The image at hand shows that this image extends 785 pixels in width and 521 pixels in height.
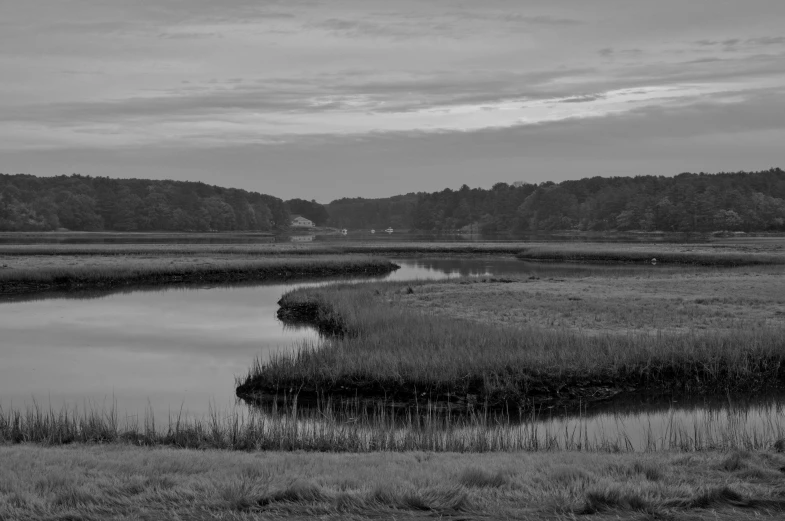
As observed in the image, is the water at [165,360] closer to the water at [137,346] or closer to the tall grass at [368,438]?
the water at [137,346]

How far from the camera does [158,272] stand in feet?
160

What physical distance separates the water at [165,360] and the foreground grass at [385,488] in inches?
133

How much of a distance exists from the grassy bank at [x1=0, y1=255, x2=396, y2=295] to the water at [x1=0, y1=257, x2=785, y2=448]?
448 cm

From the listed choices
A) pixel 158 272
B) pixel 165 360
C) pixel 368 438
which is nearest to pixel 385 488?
pixel 368 438

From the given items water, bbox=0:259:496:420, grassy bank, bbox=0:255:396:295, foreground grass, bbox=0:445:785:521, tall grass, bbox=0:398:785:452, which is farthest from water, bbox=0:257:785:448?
grassy bank, bbox=0:255:396:295

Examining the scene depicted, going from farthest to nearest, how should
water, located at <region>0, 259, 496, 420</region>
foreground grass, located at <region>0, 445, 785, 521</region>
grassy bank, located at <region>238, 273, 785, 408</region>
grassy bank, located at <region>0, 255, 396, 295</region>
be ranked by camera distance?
grassy bank, located at <region>0, 255, 396, 295</region> → water, located at <region>0, 259, 496, 420</region> → grassy bank, located at <region>238, 273, 785, 408</region> → foreground grass, located at <region>0, 445, 785, 521</region>

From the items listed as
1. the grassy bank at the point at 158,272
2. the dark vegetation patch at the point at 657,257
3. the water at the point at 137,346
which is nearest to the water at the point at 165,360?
the water at the point at 137,346

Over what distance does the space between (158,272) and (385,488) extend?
144 ft

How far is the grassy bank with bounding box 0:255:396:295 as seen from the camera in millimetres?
43125

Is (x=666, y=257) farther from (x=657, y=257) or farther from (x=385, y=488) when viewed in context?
(x=385, y=488)

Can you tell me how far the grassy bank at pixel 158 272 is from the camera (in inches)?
1698

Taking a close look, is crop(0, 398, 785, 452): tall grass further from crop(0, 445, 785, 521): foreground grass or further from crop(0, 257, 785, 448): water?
crop(0, 445, 785, 521): foreground grass

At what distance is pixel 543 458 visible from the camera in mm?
9445

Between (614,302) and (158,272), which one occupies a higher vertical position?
(158,272)
